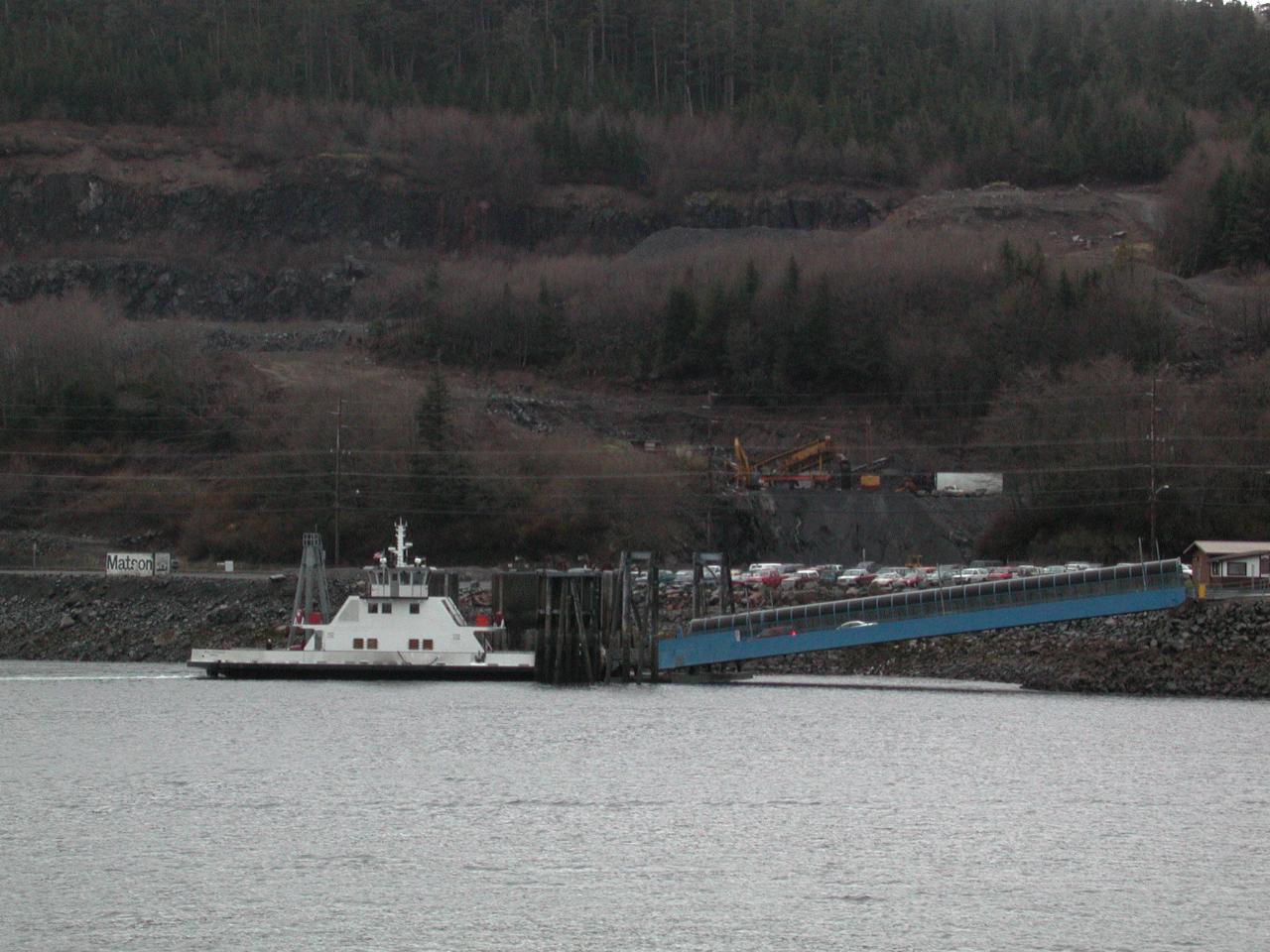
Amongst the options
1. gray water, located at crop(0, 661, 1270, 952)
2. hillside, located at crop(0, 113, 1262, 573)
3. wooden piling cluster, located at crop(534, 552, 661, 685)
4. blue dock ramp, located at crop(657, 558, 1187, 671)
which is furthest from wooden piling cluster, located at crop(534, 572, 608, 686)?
hillside, located at crop(0, 113, 1262, 573)

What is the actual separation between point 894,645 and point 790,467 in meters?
39.4

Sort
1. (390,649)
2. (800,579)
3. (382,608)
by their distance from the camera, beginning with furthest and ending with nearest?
(800,579) < (382,608) < (390,649)

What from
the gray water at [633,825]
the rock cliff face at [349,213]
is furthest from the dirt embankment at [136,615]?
the rock cliff face at [349,213]

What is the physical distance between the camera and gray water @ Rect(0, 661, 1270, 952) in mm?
33750

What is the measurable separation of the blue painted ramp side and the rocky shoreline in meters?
1.39

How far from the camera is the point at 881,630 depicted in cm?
7262

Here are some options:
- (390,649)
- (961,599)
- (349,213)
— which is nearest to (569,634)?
(390,649)

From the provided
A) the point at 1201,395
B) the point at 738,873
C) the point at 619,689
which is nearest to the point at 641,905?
the point at 738,873

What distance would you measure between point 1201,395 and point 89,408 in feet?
198

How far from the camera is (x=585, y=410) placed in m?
125

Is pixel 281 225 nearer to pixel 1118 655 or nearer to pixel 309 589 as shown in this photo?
pixel 309 589

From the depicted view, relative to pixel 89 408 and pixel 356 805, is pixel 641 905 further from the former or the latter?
pixel 89 408

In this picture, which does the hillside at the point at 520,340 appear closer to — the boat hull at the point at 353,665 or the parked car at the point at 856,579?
the parked car at the point at 856,579

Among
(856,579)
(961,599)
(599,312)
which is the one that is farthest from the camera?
(599,312)
